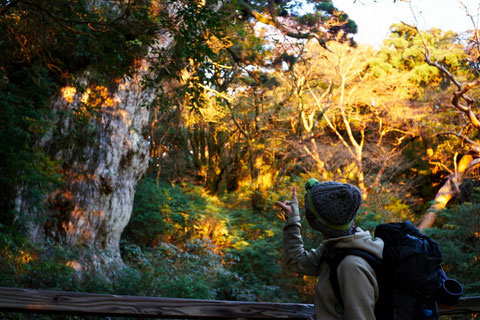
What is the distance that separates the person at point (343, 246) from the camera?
1404 millimetres

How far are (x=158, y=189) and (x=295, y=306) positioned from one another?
12.3 m

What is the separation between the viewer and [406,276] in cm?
146

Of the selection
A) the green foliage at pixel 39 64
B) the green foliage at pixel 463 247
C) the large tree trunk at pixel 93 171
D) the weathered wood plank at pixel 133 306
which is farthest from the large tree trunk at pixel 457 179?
the weathered wood plank at pixel 133 306

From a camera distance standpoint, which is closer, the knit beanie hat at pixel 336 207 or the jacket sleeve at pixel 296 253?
the knit beanie hat at pixel 336 207

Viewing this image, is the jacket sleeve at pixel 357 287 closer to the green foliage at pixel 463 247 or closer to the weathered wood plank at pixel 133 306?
the weathered wood plank at pixel 133 306

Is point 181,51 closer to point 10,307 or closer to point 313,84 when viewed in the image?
point 10,307

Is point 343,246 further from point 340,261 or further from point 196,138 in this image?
point 196,138

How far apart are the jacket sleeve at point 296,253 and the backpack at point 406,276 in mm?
296

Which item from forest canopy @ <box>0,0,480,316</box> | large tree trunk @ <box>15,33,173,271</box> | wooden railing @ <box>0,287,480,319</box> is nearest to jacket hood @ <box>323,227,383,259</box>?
wooden railing @ <box>0,287,480,319</box>

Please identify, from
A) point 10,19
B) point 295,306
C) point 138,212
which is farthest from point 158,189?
point 295,306

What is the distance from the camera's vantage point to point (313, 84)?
20.9 meters

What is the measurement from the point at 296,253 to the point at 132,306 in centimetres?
101

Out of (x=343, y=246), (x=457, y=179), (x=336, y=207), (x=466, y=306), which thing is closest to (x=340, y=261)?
(x=343, y=246)

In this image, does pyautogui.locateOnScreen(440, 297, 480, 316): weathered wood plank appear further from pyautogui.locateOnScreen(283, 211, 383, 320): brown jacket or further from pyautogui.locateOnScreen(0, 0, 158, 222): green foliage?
pyautogui.locateOnScreen(0, 0, 158, 222): green foliage
